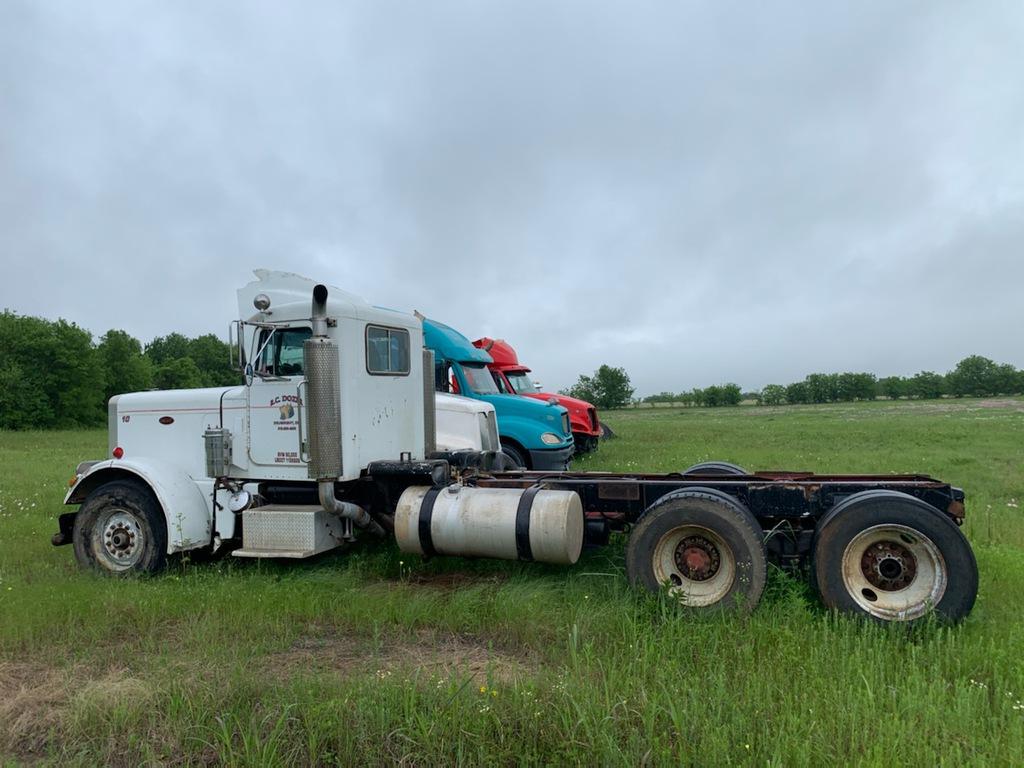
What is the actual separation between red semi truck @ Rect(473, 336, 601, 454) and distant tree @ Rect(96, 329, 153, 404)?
47118mm

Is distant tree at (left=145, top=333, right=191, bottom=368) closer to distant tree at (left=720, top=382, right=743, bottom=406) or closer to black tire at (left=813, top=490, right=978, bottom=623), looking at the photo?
distant tree at (left=720, top=382, right=743, bottom=406)

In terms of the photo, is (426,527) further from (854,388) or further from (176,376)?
(854,388)

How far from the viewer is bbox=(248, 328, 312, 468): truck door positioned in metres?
6.63

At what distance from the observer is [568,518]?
561 cm

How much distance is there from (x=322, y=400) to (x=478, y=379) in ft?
22.6

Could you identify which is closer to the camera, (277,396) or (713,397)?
(277,396)

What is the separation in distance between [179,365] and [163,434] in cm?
6851

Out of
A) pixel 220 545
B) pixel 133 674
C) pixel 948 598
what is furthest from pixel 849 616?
pixel 220 545

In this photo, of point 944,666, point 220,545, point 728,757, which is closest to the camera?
point 728,757

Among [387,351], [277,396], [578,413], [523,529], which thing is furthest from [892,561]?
[578,413]

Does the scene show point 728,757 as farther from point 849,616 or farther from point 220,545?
point 220,545

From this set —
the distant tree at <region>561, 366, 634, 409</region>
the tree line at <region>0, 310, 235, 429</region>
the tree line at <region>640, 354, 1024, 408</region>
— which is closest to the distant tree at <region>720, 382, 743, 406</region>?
the tree line at <region>640, 354, 1024, 408</region>

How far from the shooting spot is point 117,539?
22.4 ft

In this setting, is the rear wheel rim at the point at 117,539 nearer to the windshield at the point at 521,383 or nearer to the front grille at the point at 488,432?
the front grille at the point at 488,432
